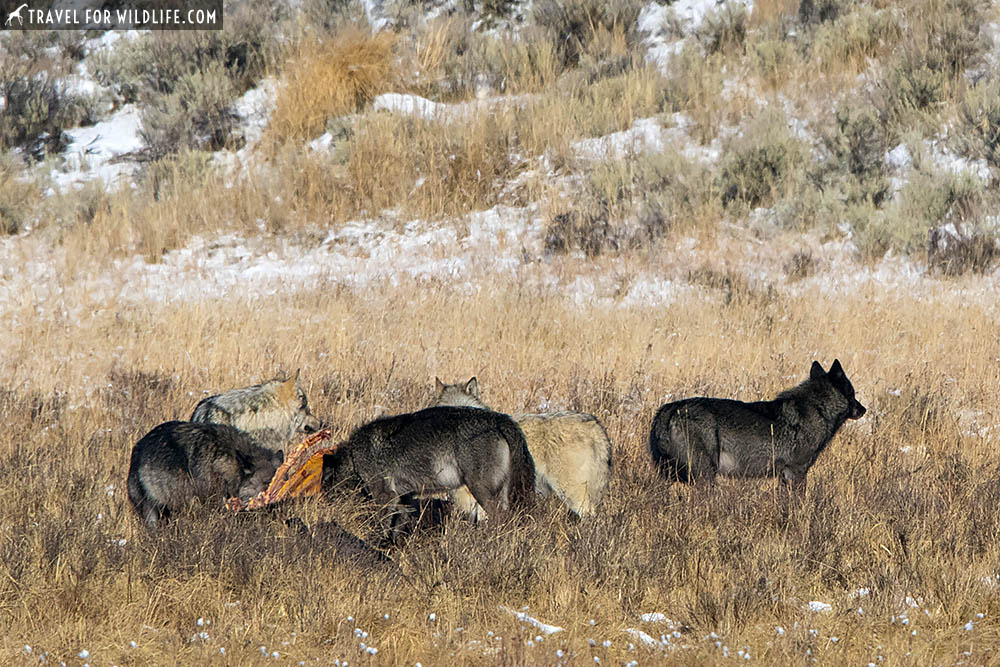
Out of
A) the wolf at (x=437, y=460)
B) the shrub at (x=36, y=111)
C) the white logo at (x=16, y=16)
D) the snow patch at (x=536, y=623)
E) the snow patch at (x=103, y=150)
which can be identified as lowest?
the snow patch at (x=103, y=150)

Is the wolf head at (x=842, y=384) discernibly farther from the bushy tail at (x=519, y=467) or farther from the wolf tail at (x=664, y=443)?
the bushy tail at (x=519, y=467)

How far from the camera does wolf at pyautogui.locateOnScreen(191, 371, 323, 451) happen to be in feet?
25.4

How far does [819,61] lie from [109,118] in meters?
12.8

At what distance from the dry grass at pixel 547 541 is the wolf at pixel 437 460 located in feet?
0.77

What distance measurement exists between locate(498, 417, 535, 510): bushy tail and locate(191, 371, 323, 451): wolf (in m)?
2.33

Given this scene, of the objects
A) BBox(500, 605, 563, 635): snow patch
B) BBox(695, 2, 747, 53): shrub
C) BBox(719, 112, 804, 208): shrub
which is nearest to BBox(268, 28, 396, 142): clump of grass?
BBox(695, 2, 747, 53): shrub

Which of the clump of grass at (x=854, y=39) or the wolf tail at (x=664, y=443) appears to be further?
the clump of grass at (x=854, y=39)

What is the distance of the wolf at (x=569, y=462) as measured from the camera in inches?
260

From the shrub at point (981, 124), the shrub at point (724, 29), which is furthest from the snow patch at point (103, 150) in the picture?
the shrub at point (981, 124)

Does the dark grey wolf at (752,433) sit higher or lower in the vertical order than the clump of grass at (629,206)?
higher

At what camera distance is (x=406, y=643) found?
4.95 metres

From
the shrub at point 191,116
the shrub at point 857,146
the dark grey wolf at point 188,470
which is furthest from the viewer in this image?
the shrub at point 191,116

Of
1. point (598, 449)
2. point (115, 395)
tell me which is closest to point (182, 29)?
point (115, 395)

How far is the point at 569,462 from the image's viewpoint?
6.63 metres
